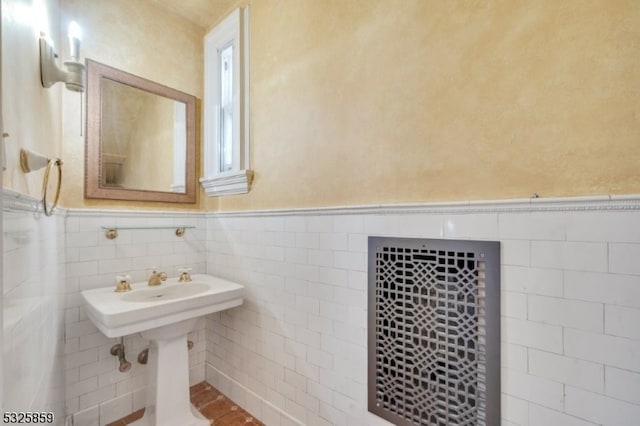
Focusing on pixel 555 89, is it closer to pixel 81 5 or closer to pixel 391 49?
pixel 391 49

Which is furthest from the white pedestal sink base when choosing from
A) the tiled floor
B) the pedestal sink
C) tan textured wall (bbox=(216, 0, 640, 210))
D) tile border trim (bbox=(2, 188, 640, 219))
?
tan textured wall (bbox=(216, 0, 640, 210))

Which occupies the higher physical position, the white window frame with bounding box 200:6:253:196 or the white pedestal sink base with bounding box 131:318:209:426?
the white window frame with bounding box 200:6:253:196

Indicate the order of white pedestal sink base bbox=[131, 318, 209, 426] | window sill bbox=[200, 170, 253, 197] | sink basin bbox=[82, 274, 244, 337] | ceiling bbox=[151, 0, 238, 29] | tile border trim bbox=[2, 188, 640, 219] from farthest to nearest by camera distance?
ceiling bbox=[151, 0, 238, 29]
window sill bbox=[200, 170, 253, 197]
white pedestal sink base bbox=[131, 318, 209, 426]
sink basin bbox=[82, 274, 244, 337]
tile border trim bbox=[2, 188, 640, 219]

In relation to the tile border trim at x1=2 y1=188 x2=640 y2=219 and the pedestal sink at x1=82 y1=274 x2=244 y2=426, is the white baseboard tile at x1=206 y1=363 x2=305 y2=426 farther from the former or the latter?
the tile border trim at x1=2 y1=188 x2=640 y2=219

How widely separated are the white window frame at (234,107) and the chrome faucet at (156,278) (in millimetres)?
663

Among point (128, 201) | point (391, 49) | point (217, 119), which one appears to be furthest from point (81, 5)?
point (391, 49)

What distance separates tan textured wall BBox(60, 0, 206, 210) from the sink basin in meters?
0.57

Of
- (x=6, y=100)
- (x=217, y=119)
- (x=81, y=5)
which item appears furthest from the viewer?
(x=217, y=119)

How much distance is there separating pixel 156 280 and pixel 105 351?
0.51 m

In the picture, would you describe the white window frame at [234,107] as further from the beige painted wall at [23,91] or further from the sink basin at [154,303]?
the beige painted wall at [23,91]

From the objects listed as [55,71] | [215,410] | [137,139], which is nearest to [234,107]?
[137,139]

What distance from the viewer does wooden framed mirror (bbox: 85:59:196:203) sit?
1814 millimetres

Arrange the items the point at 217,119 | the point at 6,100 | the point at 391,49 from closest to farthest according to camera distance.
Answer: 1. the point at 6,100
2. the point at 391,49
3. the point at 217,119

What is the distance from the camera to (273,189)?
70.6 inches
